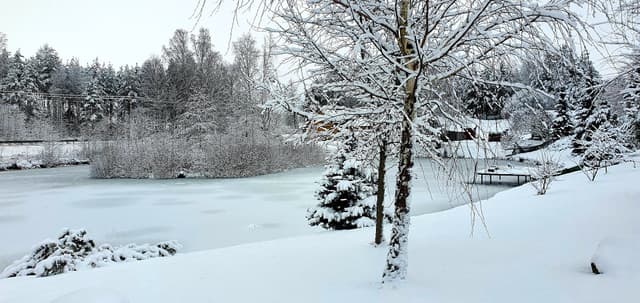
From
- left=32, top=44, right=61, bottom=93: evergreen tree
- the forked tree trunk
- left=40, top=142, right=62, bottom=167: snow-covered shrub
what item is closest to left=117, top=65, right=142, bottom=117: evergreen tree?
left=32, top=44, right=61, bottom=93: evergreen tree

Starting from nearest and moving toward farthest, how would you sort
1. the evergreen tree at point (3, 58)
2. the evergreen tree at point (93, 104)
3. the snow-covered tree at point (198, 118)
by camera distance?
the snow-covered tree at point (198, 118) < the evergreen tree at point (3, 58) < the evergreen tree at point (93, 104)

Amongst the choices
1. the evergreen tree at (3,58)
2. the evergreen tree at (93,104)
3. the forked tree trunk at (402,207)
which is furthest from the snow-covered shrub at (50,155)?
the forked tree trunk at (402,207)

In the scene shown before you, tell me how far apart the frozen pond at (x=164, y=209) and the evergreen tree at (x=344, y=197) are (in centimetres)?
68

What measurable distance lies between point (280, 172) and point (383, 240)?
18.8 m

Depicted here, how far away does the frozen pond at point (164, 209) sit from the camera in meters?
8.69

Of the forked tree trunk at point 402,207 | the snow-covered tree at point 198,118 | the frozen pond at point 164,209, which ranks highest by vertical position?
the snow-covered tree at point 198,118

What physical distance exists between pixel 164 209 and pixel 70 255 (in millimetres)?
5798

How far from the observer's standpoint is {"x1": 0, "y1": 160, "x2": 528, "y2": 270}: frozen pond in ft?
28.5

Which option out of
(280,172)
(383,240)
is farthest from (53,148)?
(383,240)

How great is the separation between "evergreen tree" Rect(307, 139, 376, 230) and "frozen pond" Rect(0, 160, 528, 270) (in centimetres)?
68

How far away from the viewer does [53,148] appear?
85.2ft

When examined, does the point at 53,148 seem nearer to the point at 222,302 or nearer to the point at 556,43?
the point at 222,302

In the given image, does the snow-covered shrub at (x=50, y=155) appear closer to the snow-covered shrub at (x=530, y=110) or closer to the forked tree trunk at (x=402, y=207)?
the forked tree trunk at (x=402, y=207)

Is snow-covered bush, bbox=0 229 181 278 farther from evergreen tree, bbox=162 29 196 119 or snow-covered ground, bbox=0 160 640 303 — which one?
evergreen tree, bbox=162 29 196 119
